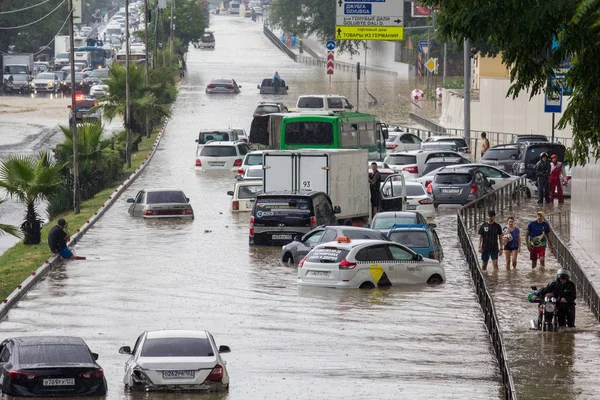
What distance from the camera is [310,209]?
116ft

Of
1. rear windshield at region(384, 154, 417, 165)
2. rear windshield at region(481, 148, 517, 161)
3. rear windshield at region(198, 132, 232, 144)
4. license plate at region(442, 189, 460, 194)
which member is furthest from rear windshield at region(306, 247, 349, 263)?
rear windshield at region(198, 132, 232, 144)

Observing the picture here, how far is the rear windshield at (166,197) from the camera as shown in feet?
138

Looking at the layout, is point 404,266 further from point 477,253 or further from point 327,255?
point 477,253

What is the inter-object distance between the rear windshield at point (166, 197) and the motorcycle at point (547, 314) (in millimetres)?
18614

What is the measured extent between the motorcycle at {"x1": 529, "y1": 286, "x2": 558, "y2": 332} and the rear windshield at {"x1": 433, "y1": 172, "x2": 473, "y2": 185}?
59.3ft

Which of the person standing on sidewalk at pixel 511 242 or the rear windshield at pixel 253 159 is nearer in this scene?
the person standing on sidewalk at pixel 511 242

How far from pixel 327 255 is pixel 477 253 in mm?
6593

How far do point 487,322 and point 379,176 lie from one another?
15277 millimetres

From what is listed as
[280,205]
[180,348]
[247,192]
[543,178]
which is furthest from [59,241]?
[543,178]

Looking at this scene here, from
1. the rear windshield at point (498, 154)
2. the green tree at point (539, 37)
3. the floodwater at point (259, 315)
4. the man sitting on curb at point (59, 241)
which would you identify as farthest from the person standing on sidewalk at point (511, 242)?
the rear windshield at point (498, 154)

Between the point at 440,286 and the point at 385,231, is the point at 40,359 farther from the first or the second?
the point at 385,231

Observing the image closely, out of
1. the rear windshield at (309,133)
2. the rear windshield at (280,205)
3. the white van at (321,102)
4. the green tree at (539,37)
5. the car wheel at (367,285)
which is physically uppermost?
the green tree at (539,37)

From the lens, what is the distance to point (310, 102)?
66.8 metres

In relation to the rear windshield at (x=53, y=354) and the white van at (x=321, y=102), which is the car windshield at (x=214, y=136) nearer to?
the white van at (x=321, y=102)
